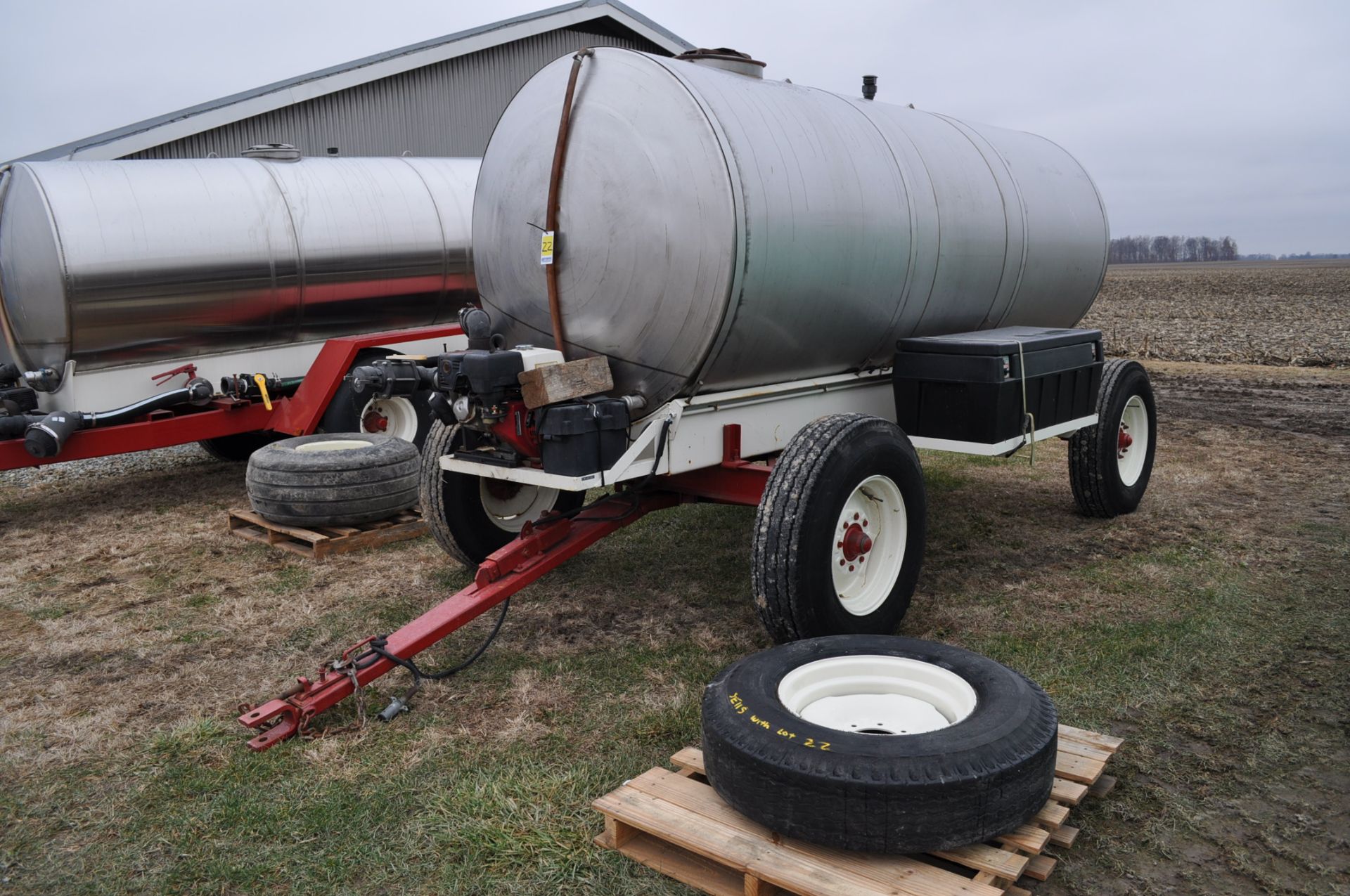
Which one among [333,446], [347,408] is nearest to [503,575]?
[333,446]

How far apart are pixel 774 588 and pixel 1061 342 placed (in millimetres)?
2607

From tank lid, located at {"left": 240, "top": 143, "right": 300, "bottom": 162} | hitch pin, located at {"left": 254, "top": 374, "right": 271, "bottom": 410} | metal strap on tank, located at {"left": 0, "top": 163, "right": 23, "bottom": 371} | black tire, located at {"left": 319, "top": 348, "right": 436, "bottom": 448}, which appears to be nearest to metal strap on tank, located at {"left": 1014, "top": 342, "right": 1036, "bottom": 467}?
black tire, located at {"left": 319, "top": 348, "right": 436, "bottom": 448}

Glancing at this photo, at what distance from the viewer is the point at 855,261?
498cm

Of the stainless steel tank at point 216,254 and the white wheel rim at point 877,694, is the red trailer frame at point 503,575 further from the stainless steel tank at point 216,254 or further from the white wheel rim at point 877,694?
the stainless steel tank at point 216,254

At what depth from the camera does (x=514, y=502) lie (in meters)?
6.04

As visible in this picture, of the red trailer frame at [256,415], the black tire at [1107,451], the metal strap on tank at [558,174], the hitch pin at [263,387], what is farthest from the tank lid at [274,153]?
the black tire at [1107,451]

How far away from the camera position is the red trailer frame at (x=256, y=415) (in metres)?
7.45

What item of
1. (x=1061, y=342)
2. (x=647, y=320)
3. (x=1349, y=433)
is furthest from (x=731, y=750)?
(x=1349, y=433)

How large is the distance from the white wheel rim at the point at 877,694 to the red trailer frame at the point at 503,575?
1474 millimetres

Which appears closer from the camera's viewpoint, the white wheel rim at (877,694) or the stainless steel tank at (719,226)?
the white wheel rim at (877,694)

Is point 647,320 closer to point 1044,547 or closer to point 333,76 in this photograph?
point 1044,547

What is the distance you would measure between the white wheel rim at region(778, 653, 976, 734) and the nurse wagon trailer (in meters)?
0.67

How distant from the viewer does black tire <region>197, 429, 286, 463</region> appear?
969 cm

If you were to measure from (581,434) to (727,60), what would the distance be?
2.11 m
